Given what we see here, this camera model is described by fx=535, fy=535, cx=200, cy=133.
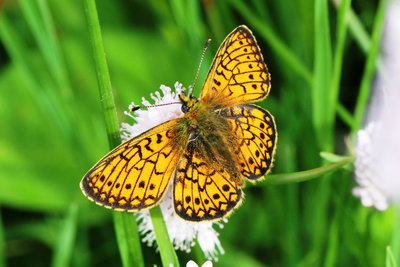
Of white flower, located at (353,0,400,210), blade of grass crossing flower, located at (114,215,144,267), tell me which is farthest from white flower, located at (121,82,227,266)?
white flower, located at (353,0,400,210)

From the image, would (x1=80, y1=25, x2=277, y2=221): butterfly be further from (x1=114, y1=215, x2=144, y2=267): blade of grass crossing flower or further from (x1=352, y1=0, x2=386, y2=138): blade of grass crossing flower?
(x1=352, y1=0, x2=386, y2=138): blade of grass crossing flower

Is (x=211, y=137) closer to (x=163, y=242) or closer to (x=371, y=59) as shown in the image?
(x=163, y=242)

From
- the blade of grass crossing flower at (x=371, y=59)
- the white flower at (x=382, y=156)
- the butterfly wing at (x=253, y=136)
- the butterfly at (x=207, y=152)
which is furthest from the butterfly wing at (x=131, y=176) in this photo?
the blade of grass crossing flower at (x=371, y=59)

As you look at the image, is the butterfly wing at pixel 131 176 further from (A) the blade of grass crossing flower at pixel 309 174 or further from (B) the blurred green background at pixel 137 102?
(B) the blurred green background at pixel 137 102

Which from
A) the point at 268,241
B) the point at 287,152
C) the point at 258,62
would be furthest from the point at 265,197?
the point at 258,62

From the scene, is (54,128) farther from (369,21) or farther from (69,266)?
(369,21)

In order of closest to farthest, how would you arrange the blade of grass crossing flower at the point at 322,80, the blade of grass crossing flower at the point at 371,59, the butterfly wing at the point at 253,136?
the butterfly wing at the point at 253,136 < the blade of grass crossing flower at the point at 322,80 < the blade of grass crossing flower at the point at 371,59
